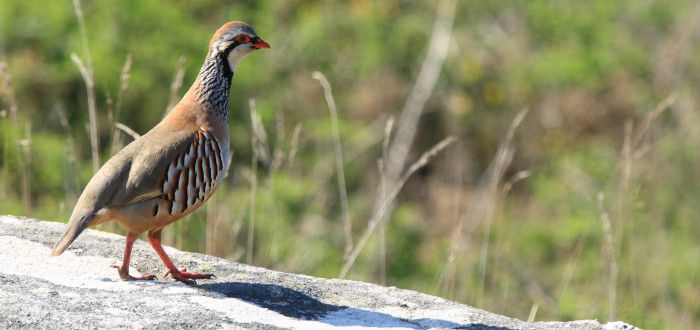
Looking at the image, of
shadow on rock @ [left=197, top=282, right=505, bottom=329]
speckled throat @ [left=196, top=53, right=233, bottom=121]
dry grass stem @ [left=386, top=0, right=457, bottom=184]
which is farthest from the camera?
dry grass stem @ [left=386, top=0, right=457, bottom=184]

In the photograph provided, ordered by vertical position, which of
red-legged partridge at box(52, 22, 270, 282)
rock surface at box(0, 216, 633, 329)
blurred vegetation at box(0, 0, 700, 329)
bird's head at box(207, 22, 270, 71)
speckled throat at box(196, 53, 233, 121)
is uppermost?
blurred vegetation at box(0, 0, 700, 329)

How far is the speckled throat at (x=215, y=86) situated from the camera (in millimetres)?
4934

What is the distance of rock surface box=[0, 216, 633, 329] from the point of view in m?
3.78

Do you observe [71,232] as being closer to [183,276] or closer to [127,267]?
[127,267]

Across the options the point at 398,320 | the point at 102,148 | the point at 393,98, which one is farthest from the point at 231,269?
the point at 393,98

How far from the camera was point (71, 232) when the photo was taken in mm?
4250

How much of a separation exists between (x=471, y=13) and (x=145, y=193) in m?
9.43

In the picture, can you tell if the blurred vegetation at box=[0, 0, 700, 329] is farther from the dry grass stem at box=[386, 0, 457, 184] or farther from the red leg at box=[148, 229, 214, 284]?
→ the red leg at box=[148, 229, 214, 284]

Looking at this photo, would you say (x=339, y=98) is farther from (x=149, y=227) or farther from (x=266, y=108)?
(x=149, y=227)

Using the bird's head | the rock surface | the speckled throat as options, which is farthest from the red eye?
the rock surface

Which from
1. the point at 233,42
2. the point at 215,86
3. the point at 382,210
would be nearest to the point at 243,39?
the point at 233,42

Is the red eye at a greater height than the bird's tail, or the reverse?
the red eye

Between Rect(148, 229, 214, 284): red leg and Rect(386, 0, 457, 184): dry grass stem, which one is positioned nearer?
Rect(148, 229, 214, 284): red leg

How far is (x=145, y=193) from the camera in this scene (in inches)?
173
